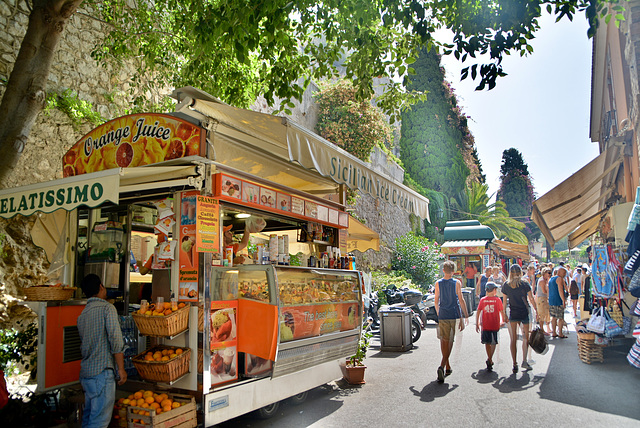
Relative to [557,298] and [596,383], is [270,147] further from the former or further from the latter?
[557,298]

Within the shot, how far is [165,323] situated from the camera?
4.63 m

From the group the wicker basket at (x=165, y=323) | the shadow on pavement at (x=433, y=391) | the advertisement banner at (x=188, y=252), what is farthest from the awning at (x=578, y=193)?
the wicker basket at (x=165, y=323)

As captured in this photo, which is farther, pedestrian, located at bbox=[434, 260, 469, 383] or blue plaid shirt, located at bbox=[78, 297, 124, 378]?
pedestrian, located at bbox=[434, 260, 469, 383]

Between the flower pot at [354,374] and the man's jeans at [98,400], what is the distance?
374cm

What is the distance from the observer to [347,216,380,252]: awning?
31.5ft

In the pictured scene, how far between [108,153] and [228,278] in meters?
2.17

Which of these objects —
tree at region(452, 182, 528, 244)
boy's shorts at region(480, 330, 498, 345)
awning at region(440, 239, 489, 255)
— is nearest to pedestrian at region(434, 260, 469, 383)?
boy's shorts at region(480, 330, 498, 345)

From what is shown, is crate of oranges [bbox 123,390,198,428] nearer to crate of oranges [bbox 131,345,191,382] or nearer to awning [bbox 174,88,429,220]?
crate of oranges [bbox 131,345,191,382]

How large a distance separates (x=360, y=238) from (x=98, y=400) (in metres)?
6.34

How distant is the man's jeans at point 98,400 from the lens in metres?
4.50

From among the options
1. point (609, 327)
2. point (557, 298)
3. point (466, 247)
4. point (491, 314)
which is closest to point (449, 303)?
point (491, 314)

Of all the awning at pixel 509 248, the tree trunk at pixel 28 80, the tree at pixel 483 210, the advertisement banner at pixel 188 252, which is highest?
the tree at pixel 483 210

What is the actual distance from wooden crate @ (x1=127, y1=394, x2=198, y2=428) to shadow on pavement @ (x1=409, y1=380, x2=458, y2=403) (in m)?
3.33

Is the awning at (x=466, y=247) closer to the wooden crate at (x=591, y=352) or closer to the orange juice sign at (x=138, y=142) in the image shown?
the wooden crate at (x=591, y=352)
